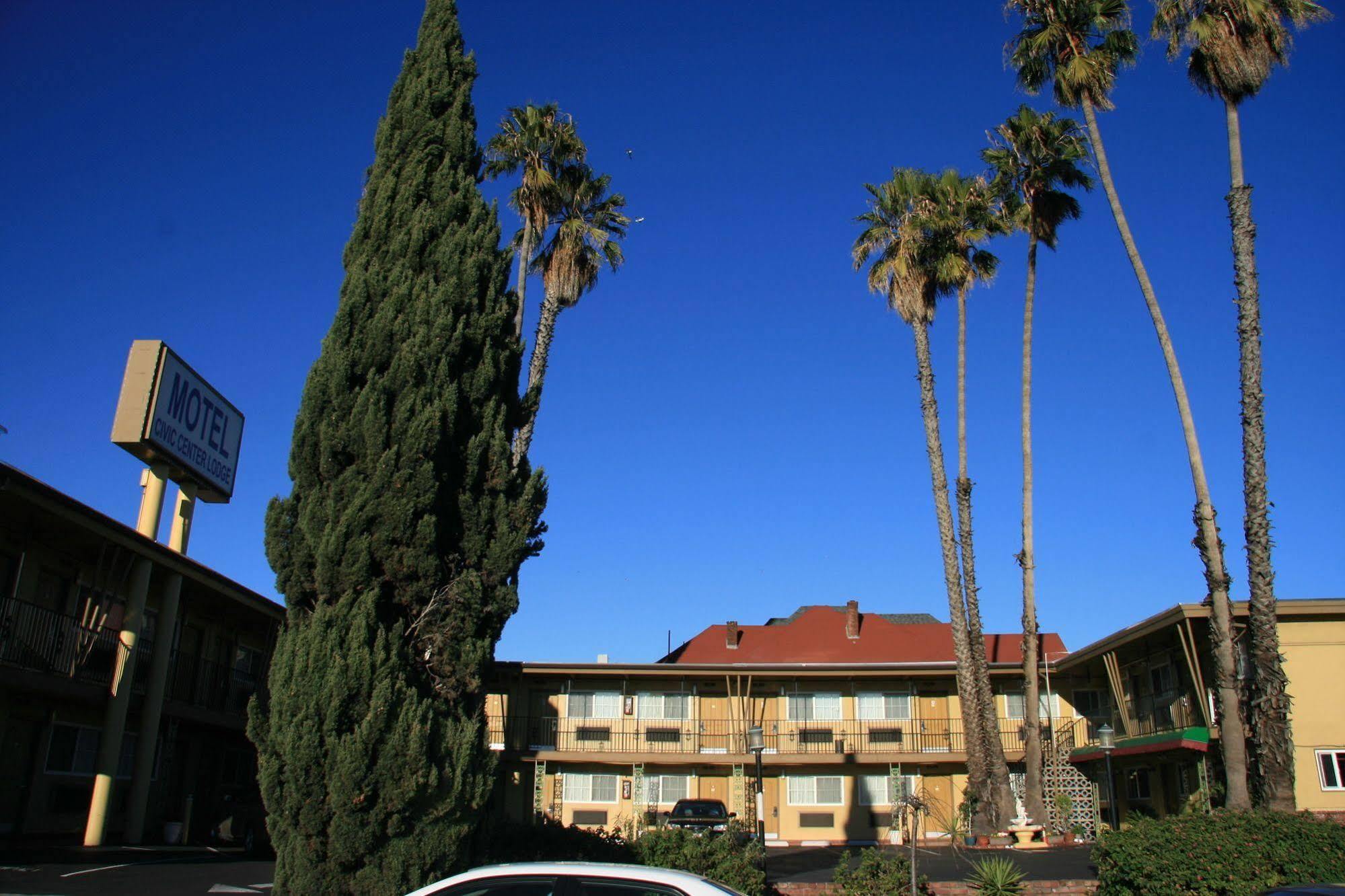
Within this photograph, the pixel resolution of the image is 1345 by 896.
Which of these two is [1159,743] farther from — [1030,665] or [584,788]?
[584,788]

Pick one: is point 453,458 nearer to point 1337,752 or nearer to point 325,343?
point 325,343

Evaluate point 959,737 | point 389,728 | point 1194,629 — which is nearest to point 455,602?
point 389,728

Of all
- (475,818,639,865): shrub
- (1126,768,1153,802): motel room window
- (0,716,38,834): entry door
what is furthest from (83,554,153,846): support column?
(1126,768,1153,802): motel room window

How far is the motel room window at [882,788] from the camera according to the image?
30.5 meters

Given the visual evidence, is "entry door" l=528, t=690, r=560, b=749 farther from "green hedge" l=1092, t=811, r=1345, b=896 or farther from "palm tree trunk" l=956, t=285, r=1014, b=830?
"green hedge" l=1092, t=811, r=1345, b=896

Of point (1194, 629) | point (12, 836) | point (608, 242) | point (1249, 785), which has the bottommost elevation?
point (12, 836)

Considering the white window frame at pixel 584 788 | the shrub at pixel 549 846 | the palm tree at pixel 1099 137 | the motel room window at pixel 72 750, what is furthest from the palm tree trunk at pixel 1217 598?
the motel room window at pixel 72 750

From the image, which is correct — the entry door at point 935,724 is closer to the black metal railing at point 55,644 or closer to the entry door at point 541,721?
the entry door at point 541,721

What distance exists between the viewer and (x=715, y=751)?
30.8 metres

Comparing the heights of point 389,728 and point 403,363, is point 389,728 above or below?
below

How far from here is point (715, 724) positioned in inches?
1238

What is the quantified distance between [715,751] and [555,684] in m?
5.47

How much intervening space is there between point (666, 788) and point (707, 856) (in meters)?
20.0

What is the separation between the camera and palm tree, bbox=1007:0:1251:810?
18.4 meters
